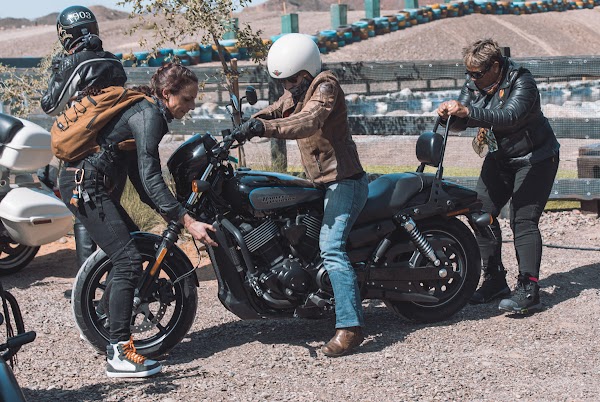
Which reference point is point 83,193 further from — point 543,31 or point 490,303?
point 543,31

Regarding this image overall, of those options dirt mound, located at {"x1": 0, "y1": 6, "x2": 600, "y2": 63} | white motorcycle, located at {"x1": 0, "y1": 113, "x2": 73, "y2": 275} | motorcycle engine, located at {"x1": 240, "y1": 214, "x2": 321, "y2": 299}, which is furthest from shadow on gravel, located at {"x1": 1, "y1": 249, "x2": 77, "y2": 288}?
dirt mound, located at {"x1": 0, "y1": 6, "x2": 600, "y2": 63}

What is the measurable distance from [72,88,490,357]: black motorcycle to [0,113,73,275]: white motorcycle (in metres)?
1.89

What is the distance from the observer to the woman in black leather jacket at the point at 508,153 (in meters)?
6.55

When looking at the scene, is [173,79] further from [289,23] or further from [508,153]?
[289,23]

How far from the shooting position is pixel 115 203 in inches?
229

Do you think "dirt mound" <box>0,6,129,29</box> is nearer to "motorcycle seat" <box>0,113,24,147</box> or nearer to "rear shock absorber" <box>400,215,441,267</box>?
"motorcycle seat" <box>0,113,24,147</box>

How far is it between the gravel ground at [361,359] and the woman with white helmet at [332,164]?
256 mm

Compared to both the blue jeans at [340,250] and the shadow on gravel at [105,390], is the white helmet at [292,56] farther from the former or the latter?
the shadow on gravel at [105,390]

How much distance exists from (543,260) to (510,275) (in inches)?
22.8

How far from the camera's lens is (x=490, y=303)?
7066 mm

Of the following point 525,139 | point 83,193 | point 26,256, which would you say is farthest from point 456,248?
point 26,256

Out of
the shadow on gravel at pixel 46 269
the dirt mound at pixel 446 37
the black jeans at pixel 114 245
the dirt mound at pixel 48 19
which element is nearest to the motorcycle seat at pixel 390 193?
the black jeans at pixel 114 245

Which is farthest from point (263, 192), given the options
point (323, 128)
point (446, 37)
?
point (446, 37)

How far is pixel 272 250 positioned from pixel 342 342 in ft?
2.22
